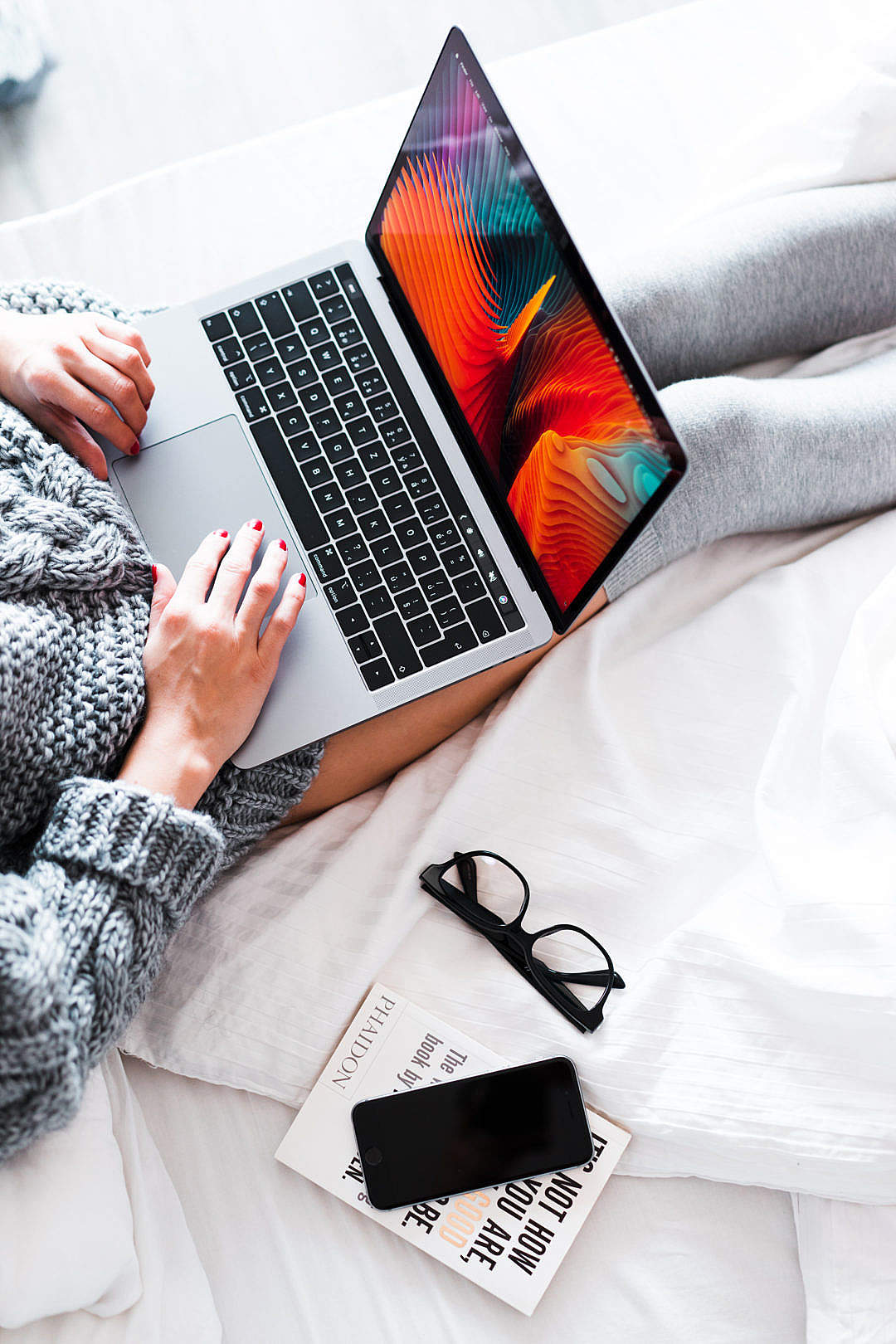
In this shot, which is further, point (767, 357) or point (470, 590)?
point (767, 357)

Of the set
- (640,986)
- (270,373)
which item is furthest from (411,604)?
(640,986)

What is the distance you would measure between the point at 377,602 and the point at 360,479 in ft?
0.34

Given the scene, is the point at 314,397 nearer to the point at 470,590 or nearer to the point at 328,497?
the point at 328,497

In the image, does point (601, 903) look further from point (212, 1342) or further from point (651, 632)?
point (212, 1342)

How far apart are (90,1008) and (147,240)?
810 mm

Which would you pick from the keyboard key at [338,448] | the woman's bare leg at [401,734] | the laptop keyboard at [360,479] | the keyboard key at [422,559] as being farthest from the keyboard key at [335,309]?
the woman's bare leg at [401,734]

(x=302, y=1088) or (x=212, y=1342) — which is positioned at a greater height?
(x=302, y=1088)

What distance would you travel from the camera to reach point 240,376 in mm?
811

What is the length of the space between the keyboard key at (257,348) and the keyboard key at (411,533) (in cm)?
19

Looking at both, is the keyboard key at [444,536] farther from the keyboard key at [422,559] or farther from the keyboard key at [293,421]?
the keyboard key at [293,421]

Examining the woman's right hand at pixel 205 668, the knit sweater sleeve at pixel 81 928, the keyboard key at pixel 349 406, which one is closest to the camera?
the knit sweater sleeve at pixel 81 928

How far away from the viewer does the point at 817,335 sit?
37.8 inches

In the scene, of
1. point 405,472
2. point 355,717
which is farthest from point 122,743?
point 405,472

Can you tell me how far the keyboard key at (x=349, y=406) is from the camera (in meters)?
0.80
